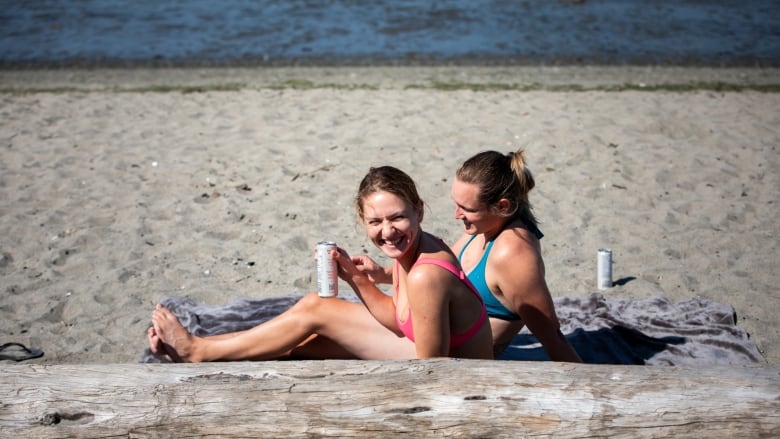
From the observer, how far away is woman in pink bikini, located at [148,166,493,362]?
3.45 metres

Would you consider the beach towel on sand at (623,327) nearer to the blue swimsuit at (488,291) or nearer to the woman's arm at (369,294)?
the blue swimsuit at (488,291)

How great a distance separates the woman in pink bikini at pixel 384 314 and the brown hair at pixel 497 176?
31 centimetres

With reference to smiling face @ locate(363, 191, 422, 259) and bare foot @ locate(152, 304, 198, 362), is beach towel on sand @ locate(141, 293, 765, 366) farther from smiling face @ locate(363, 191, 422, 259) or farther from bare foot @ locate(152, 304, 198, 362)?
smiling face @ locate(363, 191, 422, 259)

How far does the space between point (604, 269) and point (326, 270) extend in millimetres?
2563

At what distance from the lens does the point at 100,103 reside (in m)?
10.1

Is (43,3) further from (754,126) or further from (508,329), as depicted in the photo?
(508,329)

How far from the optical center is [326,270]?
3.83 m

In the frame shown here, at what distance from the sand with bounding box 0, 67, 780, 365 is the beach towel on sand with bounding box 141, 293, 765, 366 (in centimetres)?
24

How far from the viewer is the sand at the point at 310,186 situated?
5648 mm

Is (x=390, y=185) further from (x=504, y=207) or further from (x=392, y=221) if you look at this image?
(x=504, y=207)

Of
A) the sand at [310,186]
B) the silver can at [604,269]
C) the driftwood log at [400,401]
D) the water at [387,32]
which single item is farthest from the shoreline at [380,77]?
the driftwood log at [400,401]

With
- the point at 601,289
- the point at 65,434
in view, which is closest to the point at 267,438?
the point at 65,434

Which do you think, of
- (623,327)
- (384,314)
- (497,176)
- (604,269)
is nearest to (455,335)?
(384,314)

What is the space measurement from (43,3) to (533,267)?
18752mm
